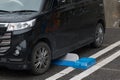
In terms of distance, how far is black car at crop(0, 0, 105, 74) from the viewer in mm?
6699

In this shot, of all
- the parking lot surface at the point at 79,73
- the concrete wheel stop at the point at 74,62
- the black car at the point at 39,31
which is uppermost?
the black car at the point at 39,31

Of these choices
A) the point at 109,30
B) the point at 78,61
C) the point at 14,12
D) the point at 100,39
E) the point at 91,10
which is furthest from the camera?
the point at 109,30

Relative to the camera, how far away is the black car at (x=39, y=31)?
Answer: 670 cm

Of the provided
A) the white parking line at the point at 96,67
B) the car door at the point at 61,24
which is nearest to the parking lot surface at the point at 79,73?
the white parking line at the point at 96,67

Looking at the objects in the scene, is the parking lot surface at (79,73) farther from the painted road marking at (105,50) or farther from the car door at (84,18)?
the car door at (84,18)

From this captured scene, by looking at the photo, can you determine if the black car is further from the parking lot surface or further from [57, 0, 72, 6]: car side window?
the parking lot surface

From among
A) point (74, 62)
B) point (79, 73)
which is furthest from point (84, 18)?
point (79, 73)

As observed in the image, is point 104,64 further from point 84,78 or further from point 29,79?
point 29,79

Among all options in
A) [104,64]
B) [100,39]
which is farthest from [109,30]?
[104,64]

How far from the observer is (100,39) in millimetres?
9844

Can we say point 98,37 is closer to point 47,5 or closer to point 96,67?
point 96,67

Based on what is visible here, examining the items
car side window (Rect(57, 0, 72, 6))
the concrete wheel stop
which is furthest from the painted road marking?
car side window (Rect(57, 0, 72, 6))

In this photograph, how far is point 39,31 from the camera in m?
6.96

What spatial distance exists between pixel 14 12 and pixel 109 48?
3417mm
